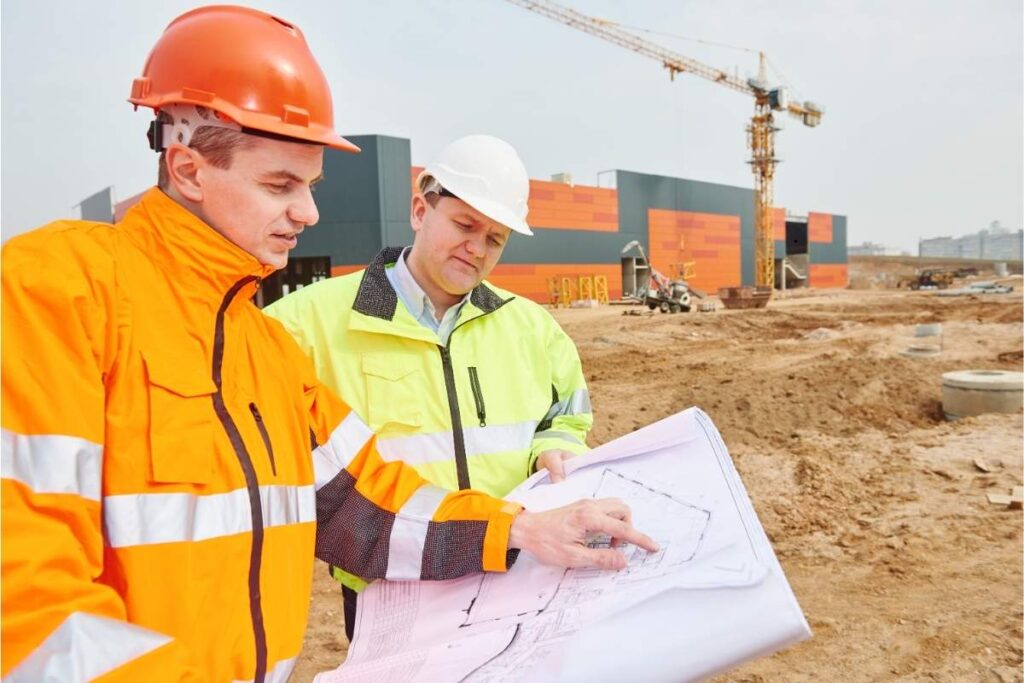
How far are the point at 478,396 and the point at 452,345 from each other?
167 mm

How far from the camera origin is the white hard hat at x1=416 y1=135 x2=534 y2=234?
196cm

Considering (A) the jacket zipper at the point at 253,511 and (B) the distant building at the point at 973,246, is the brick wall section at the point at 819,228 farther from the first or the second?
(B) the distant building at the point at 973,246

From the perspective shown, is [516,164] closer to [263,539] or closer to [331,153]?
[263,539]

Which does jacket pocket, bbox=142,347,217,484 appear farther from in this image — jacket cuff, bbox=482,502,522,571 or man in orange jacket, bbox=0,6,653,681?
jacket cuff, bbox=482,502,522,571

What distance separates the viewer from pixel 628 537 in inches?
53.4

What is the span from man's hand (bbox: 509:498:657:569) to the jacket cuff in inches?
0.7

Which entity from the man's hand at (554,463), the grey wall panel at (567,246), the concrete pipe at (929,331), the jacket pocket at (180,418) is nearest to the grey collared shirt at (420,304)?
the man's hand at (554,463)

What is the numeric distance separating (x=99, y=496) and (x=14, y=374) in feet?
0.65

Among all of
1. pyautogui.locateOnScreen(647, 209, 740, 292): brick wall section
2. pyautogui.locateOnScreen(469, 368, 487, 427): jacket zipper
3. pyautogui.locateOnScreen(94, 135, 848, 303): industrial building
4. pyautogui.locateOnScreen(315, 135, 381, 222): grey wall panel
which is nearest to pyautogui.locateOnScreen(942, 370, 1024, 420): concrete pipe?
pyautogui.locateOnScreen(469, 368, 487, 427): jacket zipper

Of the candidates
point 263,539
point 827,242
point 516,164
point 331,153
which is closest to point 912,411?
point 516,164

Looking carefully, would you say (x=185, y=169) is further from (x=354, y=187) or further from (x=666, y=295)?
(x=354, y=187)

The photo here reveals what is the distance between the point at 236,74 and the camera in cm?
122

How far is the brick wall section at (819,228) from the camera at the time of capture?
45.5 metres

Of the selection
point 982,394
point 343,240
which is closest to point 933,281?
point 343,240
